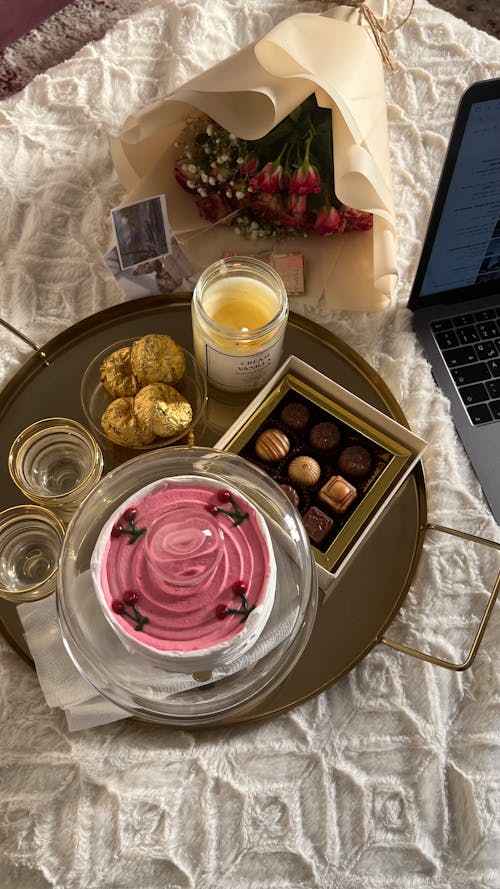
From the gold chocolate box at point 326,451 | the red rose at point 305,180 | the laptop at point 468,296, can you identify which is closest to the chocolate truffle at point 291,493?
the gold chocolate box at point 326,451

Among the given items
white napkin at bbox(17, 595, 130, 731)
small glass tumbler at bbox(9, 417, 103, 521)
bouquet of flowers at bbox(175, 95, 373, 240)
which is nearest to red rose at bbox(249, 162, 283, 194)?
bouquet of flowers at bbox(175, 95, 373, 240)

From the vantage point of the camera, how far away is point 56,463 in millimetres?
773

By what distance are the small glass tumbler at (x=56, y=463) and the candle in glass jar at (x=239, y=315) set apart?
0.47 feet

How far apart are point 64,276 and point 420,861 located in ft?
2.19

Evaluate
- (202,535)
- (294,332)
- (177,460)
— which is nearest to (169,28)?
(294,332)

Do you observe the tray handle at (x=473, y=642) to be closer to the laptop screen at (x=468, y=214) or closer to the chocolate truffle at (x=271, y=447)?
the chocolate truffle at (x=271, y=447)

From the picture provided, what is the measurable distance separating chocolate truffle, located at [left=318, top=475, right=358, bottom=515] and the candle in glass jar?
13 centimetres

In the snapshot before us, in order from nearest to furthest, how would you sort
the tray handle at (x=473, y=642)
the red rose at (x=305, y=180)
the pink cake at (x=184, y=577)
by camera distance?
1. the pink cake at (x=184, y=577)
2. the tray handle at (x=473, y=642)
3. the red rose at (x=305, y=180)

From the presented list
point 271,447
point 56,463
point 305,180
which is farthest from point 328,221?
point 56,463

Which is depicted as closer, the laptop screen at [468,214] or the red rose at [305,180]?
the laptop screen at [468,214]

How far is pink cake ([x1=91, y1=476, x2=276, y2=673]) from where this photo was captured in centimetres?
59

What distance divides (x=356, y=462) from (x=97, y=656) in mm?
282

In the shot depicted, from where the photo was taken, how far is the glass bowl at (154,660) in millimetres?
637

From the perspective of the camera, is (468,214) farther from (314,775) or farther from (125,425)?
(314,775)
